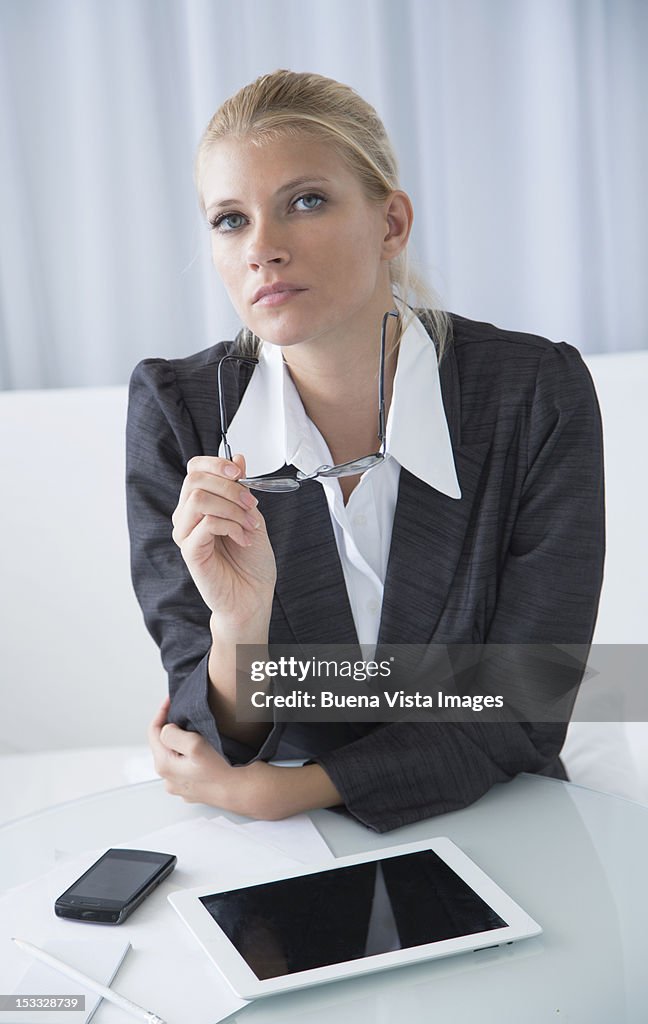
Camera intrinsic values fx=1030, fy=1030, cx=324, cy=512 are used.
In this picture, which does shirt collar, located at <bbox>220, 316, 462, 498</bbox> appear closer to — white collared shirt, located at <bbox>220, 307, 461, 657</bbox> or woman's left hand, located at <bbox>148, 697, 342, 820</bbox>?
white collared shirt, located at <bbox>220, 307, 461, 657</bbox>

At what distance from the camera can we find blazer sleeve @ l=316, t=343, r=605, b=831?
1.04 m

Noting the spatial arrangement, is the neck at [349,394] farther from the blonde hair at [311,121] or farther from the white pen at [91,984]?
the white pen at [91,984]

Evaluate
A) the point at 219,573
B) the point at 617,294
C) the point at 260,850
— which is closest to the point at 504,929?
the point at 260,850

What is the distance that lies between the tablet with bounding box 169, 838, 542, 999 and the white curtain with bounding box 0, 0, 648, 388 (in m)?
1.41

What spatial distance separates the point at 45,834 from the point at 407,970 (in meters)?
0.40

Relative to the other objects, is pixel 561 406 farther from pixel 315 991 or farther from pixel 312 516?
pixel 315 991

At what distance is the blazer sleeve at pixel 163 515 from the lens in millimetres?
1233

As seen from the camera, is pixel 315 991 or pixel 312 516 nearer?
pixel 315 991

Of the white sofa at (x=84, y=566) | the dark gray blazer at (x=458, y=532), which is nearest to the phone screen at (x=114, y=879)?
the dark gray blazer at (x=458, y=532)

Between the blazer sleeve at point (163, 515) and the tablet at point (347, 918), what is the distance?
40cm

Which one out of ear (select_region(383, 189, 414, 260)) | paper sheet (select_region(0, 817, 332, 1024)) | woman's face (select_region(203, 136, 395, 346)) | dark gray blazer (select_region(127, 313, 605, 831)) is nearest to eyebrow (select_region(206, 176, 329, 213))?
woman's face (select_region(203, 136, 395, 346))

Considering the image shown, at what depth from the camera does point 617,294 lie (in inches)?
83.5

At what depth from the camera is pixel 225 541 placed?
1068mm
